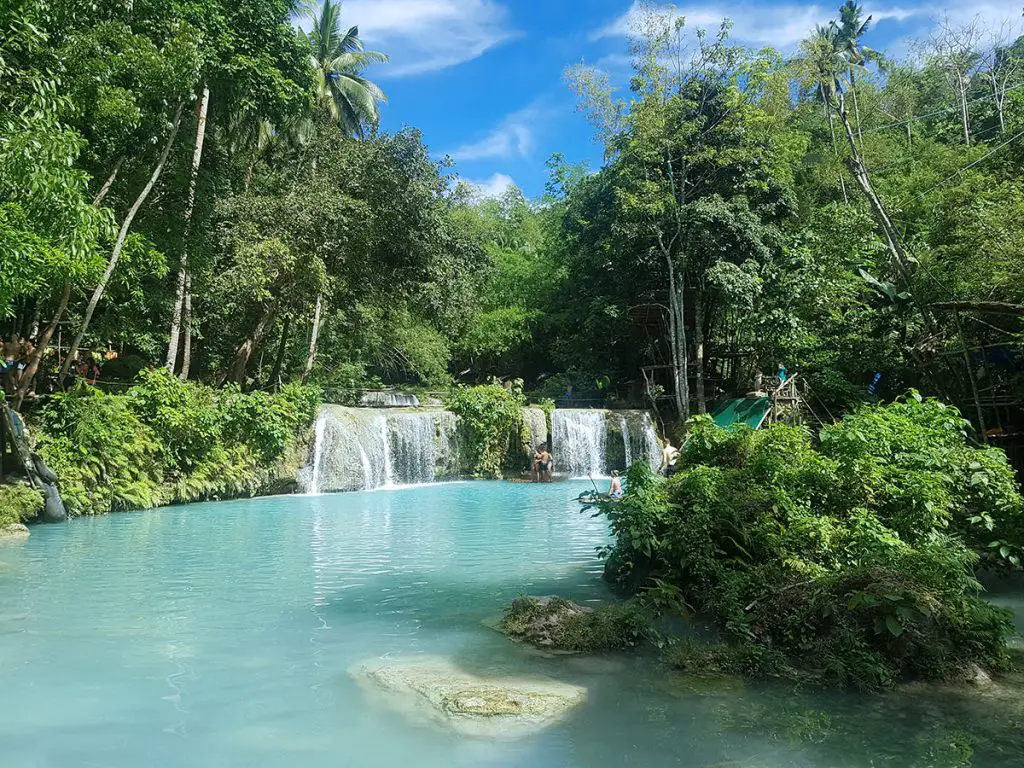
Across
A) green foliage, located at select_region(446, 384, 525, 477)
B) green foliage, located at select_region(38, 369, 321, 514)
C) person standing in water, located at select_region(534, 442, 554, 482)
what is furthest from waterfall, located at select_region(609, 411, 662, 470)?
green foliage, located at select_region(38, 369, 321, 514)

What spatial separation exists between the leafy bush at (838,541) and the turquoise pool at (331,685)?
1.44 feet

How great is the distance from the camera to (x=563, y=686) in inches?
183

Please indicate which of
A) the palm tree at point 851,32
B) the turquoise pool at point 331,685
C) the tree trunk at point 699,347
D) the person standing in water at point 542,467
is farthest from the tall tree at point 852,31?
the turquoise pool at point 331,685

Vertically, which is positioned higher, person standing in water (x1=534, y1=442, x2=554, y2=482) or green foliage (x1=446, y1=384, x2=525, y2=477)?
green foliage (x1=446, y1=384, x2=525, y2=477)

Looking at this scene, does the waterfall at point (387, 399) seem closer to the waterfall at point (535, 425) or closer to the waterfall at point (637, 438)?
the waterfall at point (535, 425)

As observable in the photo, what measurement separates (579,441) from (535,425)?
1420 mm

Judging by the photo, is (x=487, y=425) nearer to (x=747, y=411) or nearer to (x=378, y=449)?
(x=378, y=449)

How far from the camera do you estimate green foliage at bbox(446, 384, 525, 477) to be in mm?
21500

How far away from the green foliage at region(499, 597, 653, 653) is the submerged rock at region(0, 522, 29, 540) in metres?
7.98

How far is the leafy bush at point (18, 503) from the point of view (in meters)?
10.4

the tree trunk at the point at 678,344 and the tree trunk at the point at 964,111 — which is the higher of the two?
the tree trunk at the point at 964,111

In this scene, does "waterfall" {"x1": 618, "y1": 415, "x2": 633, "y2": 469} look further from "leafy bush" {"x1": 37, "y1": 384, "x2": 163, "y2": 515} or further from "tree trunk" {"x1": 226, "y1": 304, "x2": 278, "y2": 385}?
"leafy bush" {"x1": 37, "y1": 384, "x2": 163, "y2": 515}

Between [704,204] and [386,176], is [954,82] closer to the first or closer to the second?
[704,204]

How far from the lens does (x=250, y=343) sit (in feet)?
66.0
